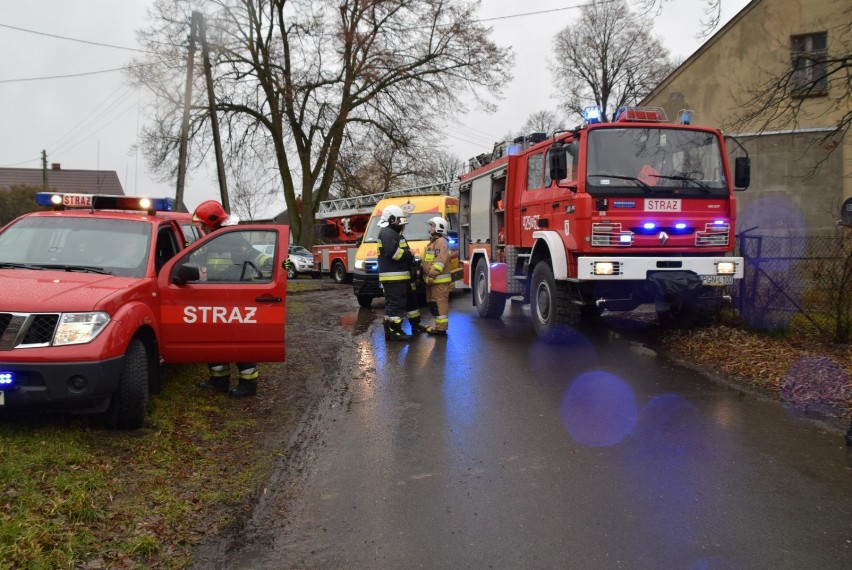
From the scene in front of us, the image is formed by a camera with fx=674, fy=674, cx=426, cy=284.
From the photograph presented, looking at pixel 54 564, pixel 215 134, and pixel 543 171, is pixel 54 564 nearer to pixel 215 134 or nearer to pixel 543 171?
pixel 543 171

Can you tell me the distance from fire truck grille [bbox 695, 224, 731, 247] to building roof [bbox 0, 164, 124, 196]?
60.8 meters

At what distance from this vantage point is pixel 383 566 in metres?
3.21

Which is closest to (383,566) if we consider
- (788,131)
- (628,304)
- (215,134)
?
(628,304)

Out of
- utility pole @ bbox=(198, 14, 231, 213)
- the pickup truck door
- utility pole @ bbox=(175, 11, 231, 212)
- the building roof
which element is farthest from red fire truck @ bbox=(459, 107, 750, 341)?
the building roof

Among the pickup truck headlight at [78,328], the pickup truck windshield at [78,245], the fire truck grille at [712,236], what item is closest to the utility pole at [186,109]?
the pickup truck windshield at [78,245]

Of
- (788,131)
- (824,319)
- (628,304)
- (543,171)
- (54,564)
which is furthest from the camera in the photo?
(788,131)

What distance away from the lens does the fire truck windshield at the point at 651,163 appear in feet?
27.1

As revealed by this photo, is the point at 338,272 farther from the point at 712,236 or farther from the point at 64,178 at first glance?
the point at 64,178

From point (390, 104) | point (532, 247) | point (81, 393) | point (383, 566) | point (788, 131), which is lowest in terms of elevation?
point (383, 566)

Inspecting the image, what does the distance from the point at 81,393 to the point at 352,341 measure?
5.74 meters

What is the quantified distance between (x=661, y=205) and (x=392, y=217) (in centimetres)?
369

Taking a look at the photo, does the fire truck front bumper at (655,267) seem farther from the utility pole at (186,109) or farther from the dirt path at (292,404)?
the utility pole at (186,109)

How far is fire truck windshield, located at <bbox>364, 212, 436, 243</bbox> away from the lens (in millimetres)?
14062

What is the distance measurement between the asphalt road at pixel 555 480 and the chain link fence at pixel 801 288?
7.54 ft
